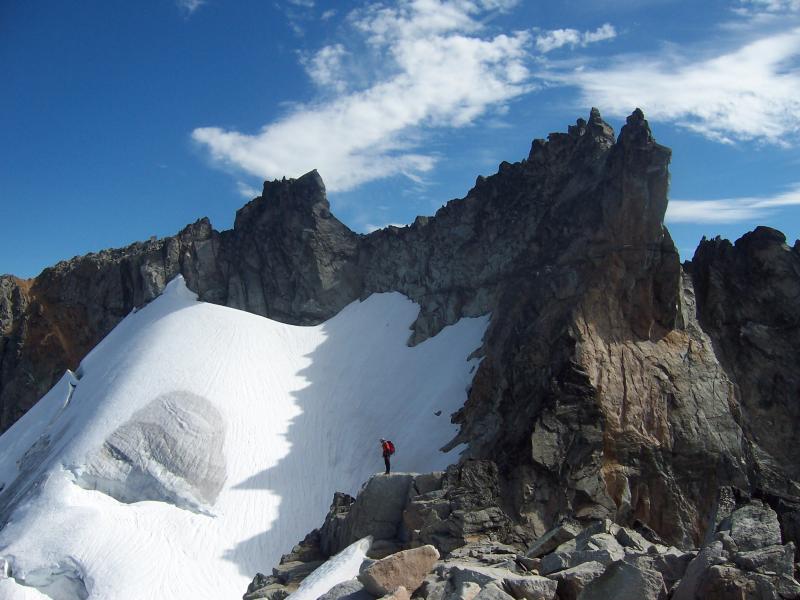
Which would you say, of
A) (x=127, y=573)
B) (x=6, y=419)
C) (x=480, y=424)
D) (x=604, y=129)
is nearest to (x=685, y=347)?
(x=480, y=424)

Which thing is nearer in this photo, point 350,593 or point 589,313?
point 350,593

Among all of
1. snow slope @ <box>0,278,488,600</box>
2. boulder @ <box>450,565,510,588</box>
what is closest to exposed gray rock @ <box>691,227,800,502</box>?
snow slope @ <box>0,278,488,600</box>

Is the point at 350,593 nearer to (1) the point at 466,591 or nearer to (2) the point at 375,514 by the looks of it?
(1) the point at 466,591

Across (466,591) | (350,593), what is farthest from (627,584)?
(350,593)

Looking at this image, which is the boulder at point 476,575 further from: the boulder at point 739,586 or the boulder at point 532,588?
the boulder at point 739,586

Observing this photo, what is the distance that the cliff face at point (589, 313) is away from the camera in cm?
3175

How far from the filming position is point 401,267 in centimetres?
5741

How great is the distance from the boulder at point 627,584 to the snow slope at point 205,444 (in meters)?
23.0

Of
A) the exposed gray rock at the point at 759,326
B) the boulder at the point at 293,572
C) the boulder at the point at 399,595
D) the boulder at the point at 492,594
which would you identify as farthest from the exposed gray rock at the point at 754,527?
the exposed gray rock at the point at 759,326

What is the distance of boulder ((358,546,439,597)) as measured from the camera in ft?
43.5

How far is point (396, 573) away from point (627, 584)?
4.05 metres

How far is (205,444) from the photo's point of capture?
1564 inches

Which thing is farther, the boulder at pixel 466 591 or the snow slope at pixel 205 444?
the snow slope at pixel 205 444

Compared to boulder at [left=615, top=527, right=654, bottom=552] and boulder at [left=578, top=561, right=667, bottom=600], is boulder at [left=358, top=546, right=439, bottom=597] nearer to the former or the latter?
boulder at [left=578, top=561, right=667, bottom=600]
